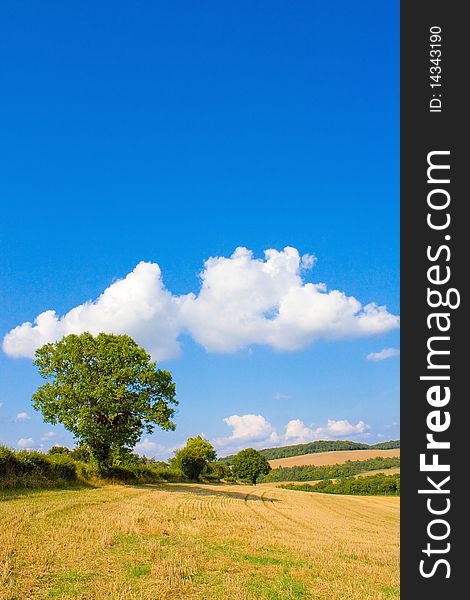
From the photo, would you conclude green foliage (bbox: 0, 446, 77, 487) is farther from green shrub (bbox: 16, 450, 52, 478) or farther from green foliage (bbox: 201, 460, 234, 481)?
green foliage (bbox: 201, 460, 234, 481)

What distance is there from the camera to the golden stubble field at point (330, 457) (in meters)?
109

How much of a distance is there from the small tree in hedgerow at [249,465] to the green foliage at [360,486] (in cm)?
586

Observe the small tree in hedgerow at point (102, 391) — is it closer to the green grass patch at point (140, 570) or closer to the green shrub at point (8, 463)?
the green shrub at point (8, 463)

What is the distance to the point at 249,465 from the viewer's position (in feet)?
306

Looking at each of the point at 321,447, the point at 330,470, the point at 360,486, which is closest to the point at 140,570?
the point at 360,486

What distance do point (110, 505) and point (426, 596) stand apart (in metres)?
21.1

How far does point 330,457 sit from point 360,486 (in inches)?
1167

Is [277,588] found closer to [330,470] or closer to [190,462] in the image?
[190,462]

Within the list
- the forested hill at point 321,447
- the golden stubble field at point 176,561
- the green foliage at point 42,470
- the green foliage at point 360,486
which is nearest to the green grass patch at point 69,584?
the golden stubble field at point 176,561

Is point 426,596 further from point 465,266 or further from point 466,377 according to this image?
point 465,266

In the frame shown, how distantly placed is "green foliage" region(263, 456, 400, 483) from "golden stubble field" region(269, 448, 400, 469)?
168 cm

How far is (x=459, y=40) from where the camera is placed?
555 cm

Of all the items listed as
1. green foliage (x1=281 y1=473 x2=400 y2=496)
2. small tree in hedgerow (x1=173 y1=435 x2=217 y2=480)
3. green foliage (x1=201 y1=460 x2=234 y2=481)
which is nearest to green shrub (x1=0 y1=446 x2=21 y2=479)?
small tree in hedgerow (x1=173 y1=435 x2=217 y2=480)

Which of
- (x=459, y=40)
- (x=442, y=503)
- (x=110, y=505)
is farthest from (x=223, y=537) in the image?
(x=459, y=40)
